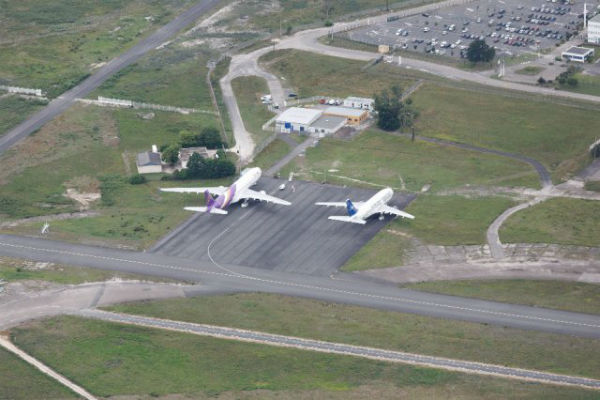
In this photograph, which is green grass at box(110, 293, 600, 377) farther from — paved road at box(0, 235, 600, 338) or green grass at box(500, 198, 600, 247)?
green grass at box(500, 198, 600, 247)

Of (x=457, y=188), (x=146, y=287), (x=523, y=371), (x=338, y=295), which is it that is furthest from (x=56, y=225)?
(x=523, y=371)

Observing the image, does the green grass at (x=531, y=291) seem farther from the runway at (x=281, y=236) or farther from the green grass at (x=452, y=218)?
the runway at (x=281, y=236)

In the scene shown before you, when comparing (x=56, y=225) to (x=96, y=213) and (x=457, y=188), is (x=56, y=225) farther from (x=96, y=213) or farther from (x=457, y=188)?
(x=457, y=188)

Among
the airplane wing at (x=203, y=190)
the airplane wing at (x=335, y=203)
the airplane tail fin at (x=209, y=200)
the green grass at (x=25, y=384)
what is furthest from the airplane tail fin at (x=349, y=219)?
the green grass at (x=25, y=384)

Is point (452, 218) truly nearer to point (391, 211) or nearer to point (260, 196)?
point (391, 211)

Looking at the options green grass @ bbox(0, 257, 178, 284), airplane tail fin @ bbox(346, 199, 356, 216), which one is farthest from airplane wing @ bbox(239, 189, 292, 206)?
green grass @ bbox(0, 257, 178, 284)

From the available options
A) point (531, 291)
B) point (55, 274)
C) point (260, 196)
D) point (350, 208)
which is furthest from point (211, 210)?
point (531, 291)
